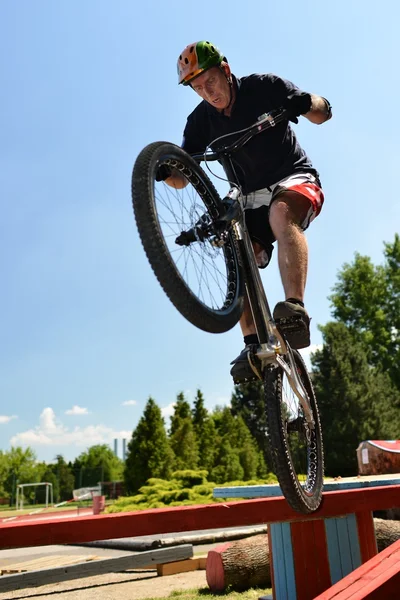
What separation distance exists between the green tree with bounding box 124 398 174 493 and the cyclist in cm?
2106

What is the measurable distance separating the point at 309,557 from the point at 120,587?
353cm

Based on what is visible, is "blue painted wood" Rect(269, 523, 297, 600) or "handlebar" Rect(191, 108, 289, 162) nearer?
"handlebar" Rect(191, 108, 289, 162)

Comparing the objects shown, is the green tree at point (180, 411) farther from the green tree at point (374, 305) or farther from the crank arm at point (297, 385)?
the crank arm at point (297, 385)

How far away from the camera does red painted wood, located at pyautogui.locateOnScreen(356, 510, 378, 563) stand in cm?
460

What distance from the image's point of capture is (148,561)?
7.34 metres

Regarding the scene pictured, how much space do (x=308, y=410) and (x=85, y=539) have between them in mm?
1585

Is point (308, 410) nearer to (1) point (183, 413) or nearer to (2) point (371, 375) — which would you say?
(1) point (183, 413)

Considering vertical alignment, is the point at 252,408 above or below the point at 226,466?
above

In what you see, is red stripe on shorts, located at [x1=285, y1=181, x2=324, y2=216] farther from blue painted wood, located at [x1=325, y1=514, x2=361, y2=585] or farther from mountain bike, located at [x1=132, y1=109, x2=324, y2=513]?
blue painted wood, located at [x1=325, y1=514, x2=361, y2=585]

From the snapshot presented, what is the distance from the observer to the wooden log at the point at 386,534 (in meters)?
6.59

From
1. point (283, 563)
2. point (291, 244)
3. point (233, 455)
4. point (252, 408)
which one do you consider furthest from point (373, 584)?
point (252, 408)

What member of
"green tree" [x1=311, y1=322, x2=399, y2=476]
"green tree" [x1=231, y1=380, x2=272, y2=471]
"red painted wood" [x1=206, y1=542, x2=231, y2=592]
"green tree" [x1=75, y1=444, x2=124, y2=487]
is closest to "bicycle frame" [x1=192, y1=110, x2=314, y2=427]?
"red painted wood" [x1=206, y1=542, x2=231, y2=592]

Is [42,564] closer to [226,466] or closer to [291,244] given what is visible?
[291,244]

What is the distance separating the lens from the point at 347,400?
28.8m
